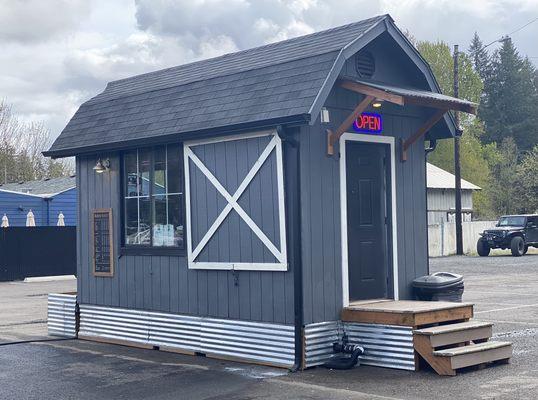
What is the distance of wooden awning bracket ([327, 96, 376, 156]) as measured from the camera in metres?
9.28

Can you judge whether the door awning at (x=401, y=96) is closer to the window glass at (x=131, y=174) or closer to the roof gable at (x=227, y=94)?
the roof gable at (x=227, y=94)

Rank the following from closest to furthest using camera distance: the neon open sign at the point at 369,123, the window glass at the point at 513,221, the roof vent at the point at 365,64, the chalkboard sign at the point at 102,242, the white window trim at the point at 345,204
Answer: the white window trim at the point at 345,204 → the neon open sign at the point at 369,123 → the roof vent at the point at 365,64 → the chalkboard sign at the point at 102,242 → the window glass at the point at 513,221

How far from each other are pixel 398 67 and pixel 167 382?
5.01 meters

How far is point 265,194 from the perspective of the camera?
31.4 feet

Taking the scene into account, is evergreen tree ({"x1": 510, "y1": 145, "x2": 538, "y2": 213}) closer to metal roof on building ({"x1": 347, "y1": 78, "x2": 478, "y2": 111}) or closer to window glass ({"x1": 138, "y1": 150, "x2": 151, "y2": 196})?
metal roof on building ({"x1": 347, "y1": 78, "x2": 478, "y2": 111})

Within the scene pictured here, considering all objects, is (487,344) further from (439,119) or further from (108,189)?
(108,189)

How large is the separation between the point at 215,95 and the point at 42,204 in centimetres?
2461

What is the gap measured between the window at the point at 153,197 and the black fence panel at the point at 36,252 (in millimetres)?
16378

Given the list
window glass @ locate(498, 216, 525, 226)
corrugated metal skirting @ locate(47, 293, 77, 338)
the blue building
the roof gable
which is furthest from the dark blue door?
window glass @ locate(498, 216, 525, 226)

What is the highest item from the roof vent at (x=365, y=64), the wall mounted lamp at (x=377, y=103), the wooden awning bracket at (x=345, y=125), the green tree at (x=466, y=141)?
the green tree at (x=466, y=141)

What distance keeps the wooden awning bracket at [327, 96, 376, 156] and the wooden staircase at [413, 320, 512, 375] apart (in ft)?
7.75

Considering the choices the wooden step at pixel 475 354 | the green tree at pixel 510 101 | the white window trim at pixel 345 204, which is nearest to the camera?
the wooden step at pixel 475 354

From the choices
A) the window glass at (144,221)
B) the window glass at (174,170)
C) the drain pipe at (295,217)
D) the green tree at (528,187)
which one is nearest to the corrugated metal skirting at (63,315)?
the window glass at (144,221)

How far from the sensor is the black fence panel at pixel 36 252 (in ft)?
88.4
